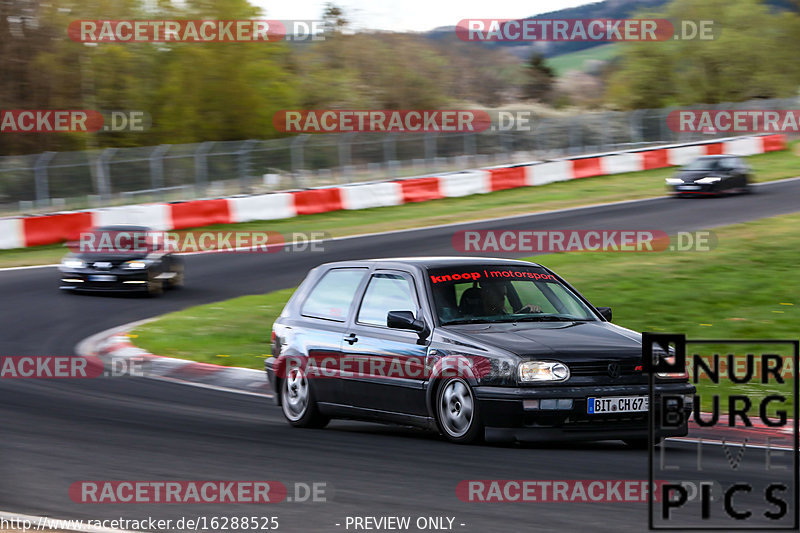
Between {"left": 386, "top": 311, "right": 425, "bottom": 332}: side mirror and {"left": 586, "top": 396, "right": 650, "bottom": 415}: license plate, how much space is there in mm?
1456

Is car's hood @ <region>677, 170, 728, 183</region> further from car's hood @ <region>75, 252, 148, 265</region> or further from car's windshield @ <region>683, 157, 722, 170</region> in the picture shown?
car's hood @ <region>75, 252, 148, 265</region>

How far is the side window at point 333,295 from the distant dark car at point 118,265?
10994 mm

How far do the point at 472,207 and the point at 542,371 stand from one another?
23.5 meters

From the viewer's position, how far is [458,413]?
8.62 metres

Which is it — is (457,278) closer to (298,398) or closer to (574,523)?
(298,398)

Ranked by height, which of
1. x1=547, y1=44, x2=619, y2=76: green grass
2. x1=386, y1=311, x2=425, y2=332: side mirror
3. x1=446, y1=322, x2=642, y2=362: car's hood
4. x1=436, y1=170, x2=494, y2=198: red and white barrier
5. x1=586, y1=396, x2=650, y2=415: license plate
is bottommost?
x1=586, y1=396, x2=650, y2=415: license plate

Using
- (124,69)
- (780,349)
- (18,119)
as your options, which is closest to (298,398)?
(780,349)

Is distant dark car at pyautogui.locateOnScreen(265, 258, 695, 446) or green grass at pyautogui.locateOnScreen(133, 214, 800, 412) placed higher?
distant dark car at pyautogui.locateOnScreen(265, 258, 695, 446)

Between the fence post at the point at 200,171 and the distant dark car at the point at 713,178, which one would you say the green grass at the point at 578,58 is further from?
the fence post at the point at 200,171

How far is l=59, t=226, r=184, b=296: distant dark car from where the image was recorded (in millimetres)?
20797

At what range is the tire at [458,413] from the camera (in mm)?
8414

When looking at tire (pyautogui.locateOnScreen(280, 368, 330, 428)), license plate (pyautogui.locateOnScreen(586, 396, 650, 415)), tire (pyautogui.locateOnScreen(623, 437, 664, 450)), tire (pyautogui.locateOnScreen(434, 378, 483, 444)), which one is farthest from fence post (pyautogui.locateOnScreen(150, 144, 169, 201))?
license plate (pyautogui.locateOnScreen(586, 396, 650, 415))

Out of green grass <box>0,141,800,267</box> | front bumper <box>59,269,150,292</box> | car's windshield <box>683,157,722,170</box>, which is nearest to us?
front bumper <box>59,269,150,292</box>

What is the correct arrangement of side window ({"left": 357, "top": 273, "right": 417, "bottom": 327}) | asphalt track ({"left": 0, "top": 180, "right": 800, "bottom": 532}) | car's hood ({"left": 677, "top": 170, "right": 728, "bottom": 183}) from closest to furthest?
1. asphalt track ({"left": 0, "top": 180, "right": 800, "bottom": 532})
2. side window ({"left": 357, "top": 273, "right": 417, "bottom": 327})
3. car's hood ({"left": 677, "top": 170, "right": 728, "bottom": 183})
